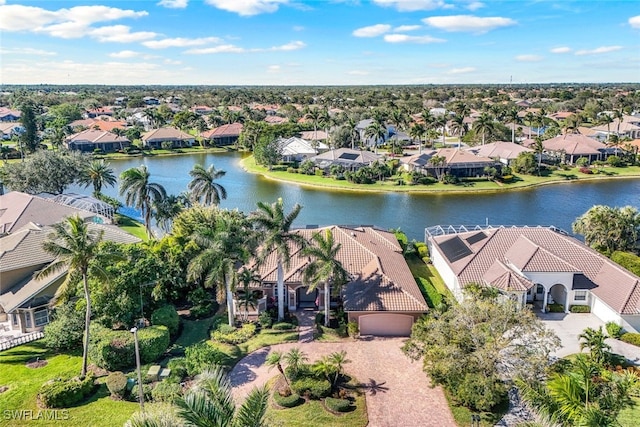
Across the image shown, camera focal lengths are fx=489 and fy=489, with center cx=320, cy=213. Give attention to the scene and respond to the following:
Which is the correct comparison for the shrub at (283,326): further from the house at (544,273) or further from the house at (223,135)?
the house at (223,135)

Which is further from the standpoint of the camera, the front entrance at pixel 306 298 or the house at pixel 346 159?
the house at pixel 346 159

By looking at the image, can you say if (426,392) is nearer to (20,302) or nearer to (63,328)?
(63,328)

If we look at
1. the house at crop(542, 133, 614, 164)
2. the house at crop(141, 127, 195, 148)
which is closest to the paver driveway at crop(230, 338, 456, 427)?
the house at crop(542, 133, 614, 164)

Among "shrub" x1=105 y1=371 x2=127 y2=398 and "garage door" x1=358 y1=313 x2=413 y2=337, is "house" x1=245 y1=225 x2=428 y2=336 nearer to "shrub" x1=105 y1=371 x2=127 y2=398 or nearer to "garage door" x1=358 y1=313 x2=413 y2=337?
"garage door" x1=358 y1=313 x2=413 y2=337

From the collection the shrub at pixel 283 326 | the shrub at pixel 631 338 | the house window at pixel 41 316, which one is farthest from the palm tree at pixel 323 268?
the shrub at pixel 631 338

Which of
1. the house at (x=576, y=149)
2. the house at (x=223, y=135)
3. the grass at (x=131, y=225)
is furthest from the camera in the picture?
the house at (x=223, y=135)

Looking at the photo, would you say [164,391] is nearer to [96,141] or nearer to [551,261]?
[551,261]
